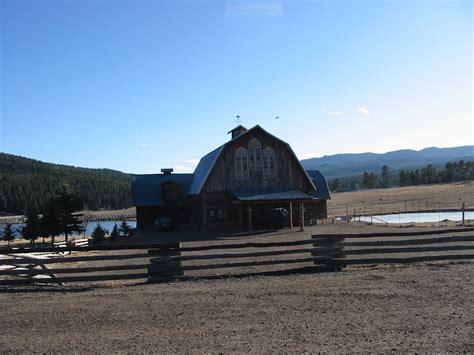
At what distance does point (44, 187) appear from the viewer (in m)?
160

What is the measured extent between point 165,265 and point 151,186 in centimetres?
3691

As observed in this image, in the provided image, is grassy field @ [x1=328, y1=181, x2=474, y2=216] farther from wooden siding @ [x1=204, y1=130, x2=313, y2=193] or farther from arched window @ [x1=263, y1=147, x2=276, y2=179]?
arched window @ [x1=263, y1=147, x2=276, y2=179]

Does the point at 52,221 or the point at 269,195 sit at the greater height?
the point at 269,195

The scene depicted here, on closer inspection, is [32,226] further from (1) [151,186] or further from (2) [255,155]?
(2) [255,155]

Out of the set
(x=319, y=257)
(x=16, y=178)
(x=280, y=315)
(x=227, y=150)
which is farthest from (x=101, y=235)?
(x=16, y=178)

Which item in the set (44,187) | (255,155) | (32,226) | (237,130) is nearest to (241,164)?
(255,155)

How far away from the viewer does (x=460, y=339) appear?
6.84 metres

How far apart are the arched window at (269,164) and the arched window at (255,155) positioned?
442mm

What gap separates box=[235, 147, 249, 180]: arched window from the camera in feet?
133

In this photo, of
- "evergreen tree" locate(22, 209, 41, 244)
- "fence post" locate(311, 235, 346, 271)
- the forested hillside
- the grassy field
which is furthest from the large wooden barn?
the forested hillside

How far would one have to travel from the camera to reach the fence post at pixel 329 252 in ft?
44.0

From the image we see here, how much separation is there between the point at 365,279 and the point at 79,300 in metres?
6.51

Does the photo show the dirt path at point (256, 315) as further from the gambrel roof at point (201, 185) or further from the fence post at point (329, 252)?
the gambrel roof at point (201, 185)

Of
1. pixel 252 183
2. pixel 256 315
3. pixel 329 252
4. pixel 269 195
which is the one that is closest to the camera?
pixel 256 315
